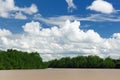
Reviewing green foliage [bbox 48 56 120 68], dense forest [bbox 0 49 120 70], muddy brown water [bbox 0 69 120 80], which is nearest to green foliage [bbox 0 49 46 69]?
dense forest [bbox 0 49 120 70]

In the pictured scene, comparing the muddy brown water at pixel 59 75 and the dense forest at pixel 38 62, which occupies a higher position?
the dense forest at pixel 38 62

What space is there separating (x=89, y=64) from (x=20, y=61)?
27.8 metres

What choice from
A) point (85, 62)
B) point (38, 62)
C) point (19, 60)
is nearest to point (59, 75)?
point (19, 60)

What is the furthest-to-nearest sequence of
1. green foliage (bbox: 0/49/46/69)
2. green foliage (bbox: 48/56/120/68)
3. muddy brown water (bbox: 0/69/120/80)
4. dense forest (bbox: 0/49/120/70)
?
green foliage (bbox: 48/56/120/68) < dense forest (bbox: 0/49/120/70) < green foliage (bbox: 0/49/46/69) < muddy brown water (bbox: 0/69/120/80)

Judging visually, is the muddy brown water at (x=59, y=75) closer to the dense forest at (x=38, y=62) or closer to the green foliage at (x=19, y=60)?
the dense forest at (x=38, y=62)

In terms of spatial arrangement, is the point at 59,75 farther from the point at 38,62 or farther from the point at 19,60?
the point at 38,62

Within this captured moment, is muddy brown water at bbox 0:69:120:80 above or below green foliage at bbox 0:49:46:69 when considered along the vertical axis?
below

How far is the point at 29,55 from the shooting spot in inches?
3551

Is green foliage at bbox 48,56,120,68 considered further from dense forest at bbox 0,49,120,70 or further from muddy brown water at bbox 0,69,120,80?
muddy brown water at bbox 0,69,120,80

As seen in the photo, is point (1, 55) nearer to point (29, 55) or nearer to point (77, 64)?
point (29, 55)

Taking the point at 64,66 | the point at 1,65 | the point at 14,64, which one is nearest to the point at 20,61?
the point at 14,64

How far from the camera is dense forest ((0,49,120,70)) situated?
257 ft

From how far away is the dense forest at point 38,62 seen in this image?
78.3 meters

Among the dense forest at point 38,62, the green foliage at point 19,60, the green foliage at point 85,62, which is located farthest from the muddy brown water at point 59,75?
the green foliage at point 85,62
